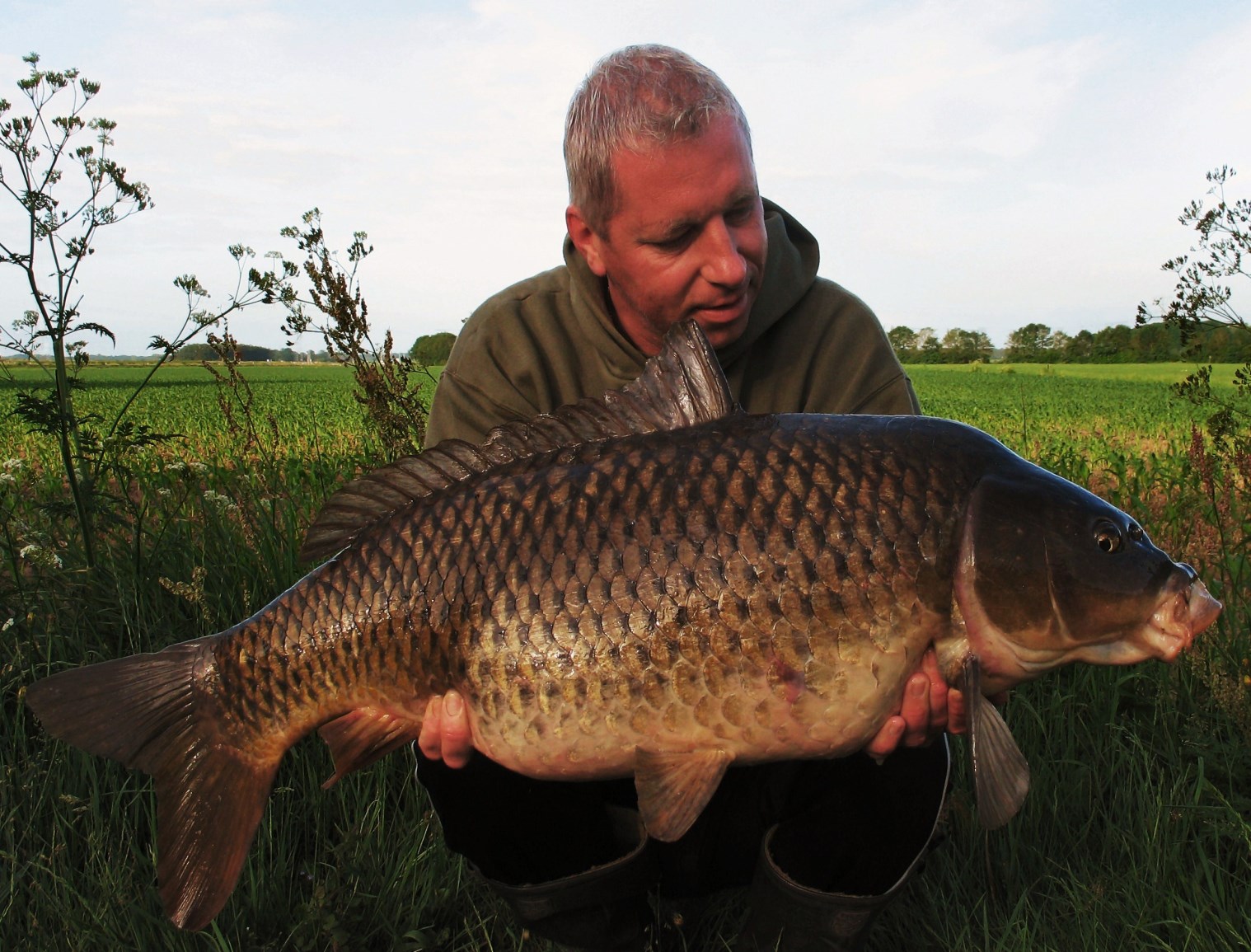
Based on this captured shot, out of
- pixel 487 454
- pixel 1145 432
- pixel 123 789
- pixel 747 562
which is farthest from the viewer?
pixel 1145 432

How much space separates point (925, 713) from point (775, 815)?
0.70m

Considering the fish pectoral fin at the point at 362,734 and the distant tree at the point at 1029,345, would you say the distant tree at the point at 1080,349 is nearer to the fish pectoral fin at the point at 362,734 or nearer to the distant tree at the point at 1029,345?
the distant tree at the point at 1029,345

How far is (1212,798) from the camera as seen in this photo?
2.24 metres

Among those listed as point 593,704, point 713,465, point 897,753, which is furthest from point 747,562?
point 897,753

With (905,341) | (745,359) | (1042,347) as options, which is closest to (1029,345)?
(1042,347)

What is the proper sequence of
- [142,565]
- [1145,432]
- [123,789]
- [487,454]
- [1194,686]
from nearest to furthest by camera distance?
[487,454], [123,789], [1194,686], [142,565], [1145,432]

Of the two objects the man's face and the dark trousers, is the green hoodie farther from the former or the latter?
the dark trousers

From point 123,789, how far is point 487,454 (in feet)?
3.84

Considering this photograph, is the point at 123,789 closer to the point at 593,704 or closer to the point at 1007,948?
the point at 593,704

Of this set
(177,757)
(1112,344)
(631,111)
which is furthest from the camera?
(1112,344)

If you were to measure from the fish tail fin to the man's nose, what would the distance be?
51.9 inches

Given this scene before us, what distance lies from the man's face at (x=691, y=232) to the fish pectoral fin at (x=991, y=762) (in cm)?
99

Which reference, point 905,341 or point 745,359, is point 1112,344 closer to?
point 905,341

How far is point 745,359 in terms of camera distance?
8.62ft
